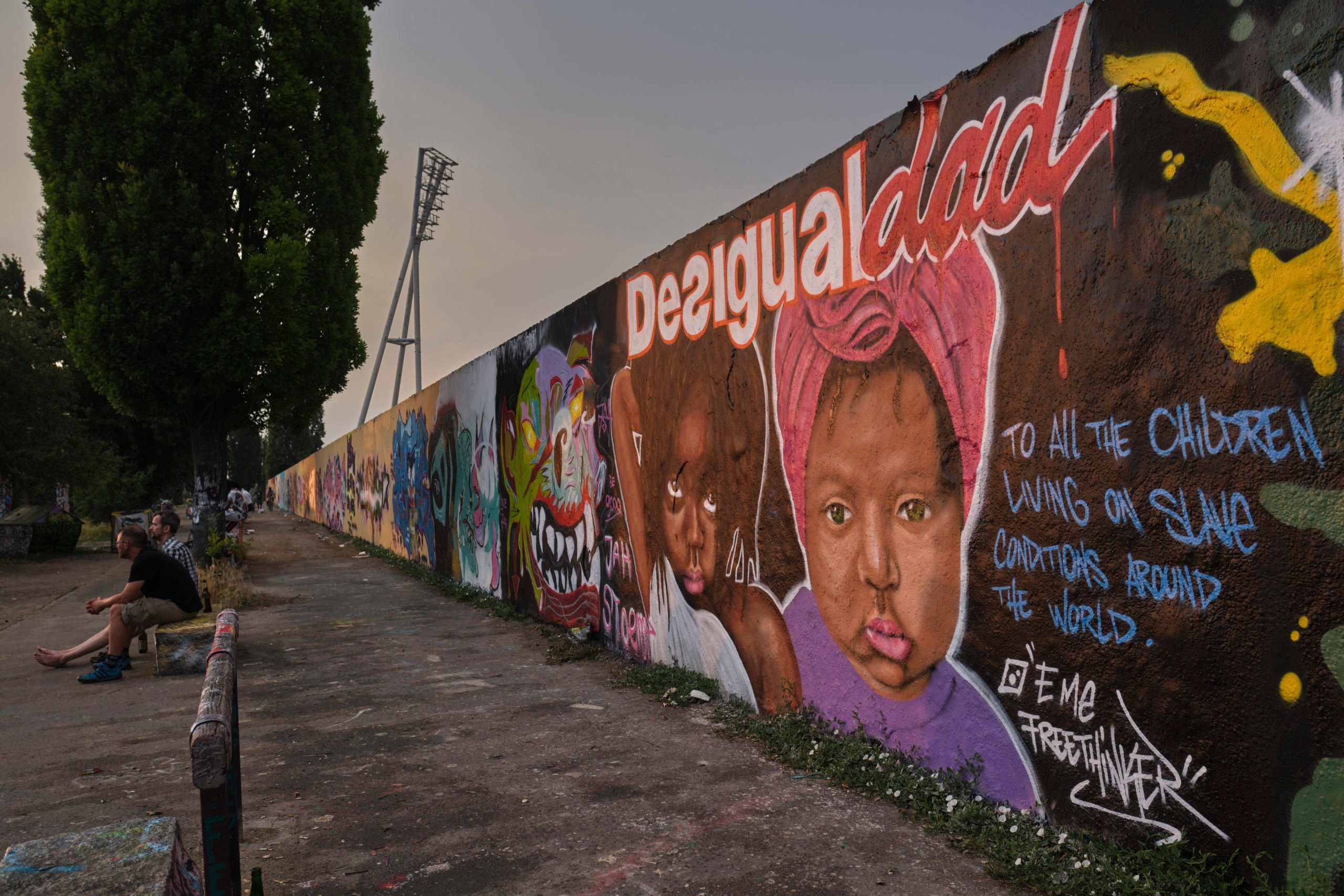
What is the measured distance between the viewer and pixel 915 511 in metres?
3.51

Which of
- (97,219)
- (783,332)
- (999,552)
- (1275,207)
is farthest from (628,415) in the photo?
(97,219)

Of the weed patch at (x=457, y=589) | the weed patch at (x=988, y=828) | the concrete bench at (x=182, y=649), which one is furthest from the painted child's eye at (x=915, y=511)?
the weed patch at (x=457, y=589)

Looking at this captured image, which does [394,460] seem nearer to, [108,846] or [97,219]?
[97,219]

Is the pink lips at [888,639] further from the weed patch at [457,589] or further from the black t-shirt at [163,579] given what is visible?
the black t-shirt at [163,579]

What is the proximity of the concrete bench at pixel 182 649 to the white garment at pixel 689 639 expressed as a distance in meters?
3.56

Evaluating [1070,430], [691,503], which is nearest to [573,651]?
[691,503]

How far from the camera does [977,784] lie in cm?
323

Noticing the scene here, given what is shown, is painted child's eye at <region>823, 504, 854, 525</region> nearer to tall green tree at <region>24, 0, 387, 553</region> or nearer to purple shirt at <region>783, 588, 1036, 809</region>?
purple shirt at <region>783, 588, 1036, 809</region>

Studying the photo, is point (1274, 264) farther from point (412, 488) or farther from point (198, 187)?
point (198, 187)

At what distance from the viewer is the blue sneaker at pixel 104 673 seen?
6.30 metres

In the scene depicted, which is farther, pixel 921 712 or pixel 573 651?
pixel 573 651

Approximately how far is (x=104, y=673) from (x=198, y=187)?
9545mm

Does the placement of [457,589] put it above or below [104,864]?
below

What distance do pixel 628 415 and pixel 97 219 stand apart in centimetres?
1121
